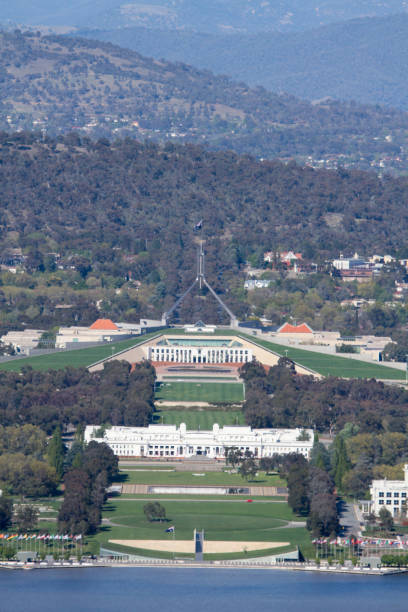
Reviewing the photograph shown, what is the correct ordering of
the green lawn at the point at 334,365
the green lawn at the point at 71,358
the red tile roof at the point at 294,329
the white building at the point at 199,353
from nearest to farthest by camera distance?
the green lawn at the point at 334,365 → the green lawn at the point at 71,358 → the white building at the point at 199,353 → the red tile roof at the point at 294,329

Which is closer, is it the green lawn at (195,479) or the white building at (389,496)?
the white building at (389,496)

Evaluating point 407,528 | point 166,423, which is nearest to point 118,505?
point 407,528

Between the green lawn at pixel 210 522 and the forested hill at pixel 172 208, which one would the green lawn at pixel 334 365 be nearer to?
the green lawn at pixel 210 522

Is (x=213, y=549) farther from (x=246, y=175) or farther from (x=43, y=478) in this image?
(x=246, y=175)

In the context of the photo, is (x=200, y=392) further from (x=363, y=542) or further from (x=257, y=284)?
(x=257, y=284)

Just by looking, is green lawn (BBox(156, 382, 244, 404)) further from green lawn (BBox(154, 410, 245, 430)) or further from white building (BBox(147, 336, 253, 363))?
white building (BBox(147, 336, 253, 363))

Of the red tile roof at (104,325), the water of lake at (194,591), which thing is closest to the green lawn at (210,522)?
the water of lake at (194,591)
